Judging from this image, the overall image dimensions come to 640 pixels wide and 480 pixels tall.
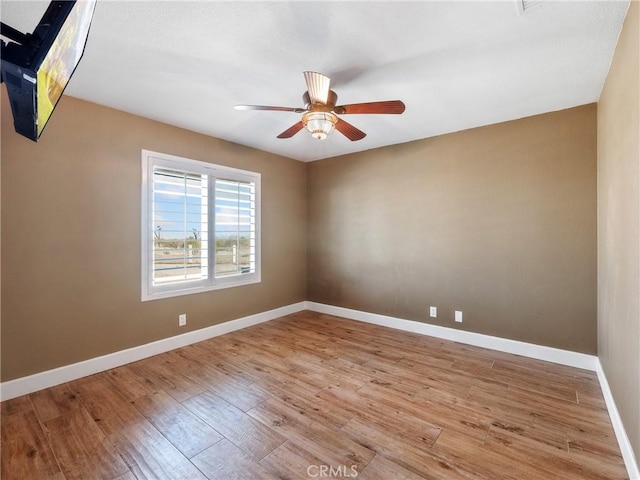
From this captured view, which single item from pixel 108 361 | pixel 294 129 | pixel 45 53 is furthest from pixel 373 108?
pixel 108 361

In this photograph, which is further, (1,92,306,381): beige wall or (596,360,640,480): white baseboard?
(1,92,306,381): beige wall

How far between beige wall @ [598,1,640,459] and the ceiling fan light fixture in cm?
169

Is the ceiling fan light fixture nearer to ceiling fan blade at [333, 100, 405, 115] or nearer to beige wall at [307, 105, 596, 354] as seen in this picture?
ceiling fan blade at [333, 100, 405, 115]

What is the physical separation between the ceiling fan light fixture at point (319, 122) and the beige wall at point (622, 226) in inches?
66.6

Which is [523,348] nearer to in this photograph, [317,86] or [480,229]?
[480,229]

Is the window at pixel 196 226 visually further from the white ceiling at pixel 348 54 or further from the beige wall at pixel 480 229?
the beige wall at pixel 480 229

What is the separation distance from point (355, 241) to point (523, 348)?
7.82 feet

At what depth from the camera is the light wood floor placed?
5.35ft

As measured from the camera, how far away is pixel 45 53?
1.11 m

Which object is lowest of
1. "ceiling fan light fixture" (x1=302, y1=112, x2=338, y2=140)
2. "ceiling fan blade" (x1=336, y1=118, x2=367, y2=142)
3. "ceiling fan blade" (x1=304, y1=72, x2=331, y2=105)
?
"ceiling fan light fixture" (x1=302, y1=112, x2=338, y2=140)

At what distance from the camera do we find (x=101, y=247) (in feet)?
9.10

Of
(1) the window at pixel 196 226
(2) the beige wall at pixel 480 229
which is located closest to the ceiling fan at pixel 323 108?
(1) the window at pixel 196 226

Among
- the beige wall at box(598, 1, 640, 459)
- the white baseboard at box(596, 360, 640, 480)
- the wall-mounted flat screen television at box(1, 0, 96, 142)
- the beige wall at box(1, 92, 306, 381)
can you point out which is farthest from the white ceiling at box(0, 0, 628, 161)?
the white baseboard at box(596, 360, 640, 480)

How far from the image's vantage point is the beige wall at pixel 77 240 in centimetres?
233
